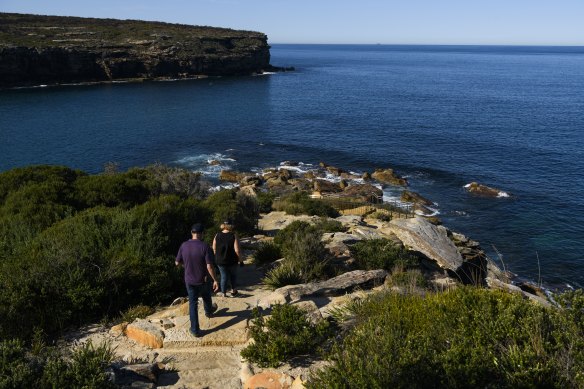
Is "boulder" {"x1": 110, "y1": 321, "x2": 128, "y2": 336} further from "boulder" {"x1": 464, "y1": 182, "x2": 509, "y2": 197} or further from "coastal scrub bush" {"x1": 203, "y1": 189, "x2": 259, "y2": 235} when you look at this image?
"boulder" {"x1": 464, "y1": 182, "x2": 509, "y2": 197}

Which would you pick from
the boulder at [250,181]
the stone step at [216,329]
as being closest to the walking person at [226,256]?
the stone step at [216,329]

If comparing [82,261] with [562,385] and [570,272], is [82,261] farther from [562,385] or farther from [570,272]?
[570,272]

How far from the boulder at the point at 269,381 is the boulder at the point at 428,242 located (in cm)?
910

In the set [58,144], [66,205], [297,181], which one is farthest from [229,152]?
[66,205]

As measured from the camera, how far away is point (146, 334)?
26.0 ft

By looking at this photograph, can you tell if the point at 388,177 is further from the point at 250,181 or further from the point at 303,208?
the point at 303,208

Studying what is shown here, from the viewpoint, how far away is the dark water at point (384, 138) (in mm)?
30919

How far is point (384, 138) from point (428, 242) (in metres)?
38.7

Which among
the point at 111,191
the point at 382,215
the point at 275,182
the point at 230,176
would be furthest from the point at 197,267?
the point at 230,176

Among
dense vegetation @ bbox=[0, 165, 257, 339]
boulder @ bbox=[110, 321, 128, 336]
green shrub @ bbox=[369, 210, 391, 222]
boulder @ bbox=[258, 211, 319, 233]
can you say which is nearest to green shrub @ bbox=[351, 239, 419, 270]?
dense vegetation @ bbox=[0, 165, 257, 339]

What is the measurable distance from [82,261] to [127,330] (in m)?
1.98

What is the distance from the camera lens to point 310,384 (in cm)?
551

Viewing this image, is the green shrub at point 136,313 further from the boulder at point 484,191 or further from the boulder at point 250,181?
the boulder at point 484,191

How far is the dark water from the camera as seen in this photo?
3092 cm
